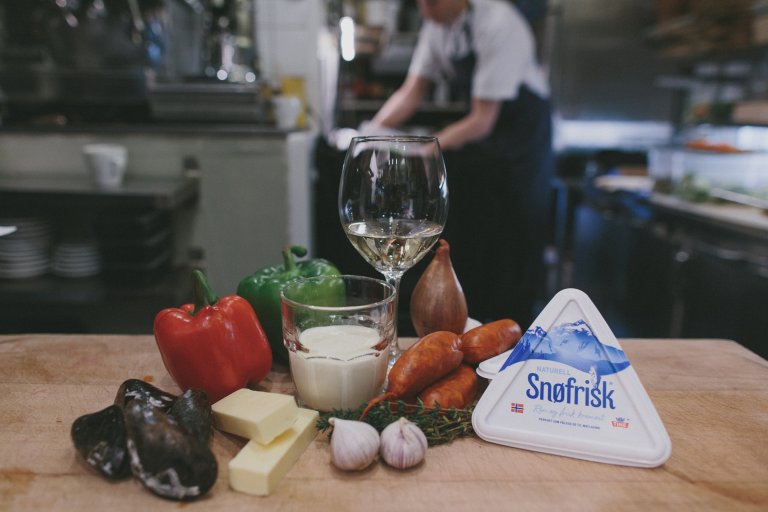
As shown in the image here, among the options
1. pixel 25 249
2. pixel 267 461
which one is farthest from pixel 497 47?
pixel 267 461

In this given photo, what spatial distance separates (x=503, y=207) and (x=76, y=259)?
1759mm

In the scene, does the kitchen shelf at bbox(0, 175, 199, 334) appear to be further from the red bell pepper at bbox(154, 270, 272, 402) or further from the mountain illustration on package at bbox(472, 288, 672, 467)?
the mountain illustration on package at bbox(472, 288, 672, 467)

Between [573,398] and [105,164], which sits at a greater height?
[105,164]

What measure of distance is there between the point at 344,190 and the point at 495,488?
41cm

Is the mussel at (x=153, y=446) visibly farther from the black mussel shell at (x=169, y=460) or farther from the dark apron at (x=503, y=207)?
the dark apron at (x=503, y=207)

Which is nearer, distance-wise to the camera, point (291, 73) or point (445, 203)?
point (445, 203)

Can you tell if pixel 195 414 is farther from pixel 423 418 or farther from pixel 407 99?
pixel 407 99

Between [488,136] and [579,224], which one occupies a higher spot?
[488,136]

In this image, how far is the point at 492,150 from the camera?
269 centimetres

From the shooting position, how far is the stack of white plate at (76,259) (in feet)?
6.97

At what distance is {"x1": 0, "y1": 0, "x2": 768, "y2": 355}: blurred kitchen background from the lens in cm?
203

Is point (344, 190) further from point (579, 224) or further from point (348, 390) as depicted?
point (579, 224)

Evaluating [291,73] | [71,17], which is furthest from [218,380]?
[71,17]

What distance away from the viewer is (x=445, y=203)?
30.1 inches
